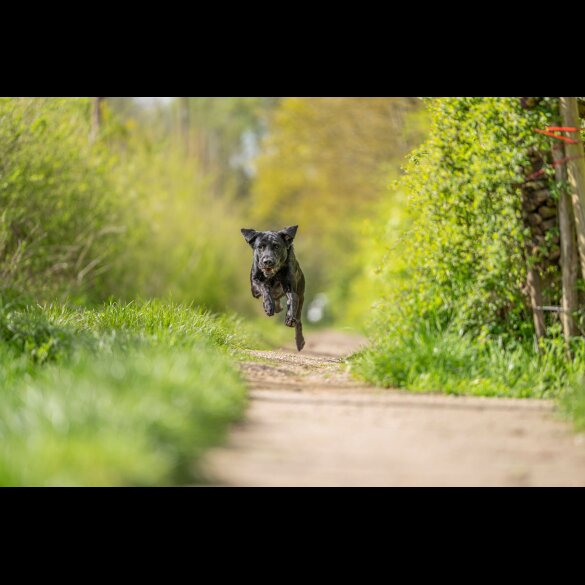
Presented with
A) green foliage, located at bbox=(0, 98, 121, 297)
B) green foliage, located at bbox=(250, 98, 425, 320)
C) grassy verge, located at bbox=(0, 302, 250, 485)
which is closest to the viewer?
grassy verge, located at bbox=(0, 302, 250, 485)

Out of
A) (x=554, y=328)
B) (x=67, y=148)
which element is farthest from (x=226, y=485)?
(x=67, y=148)

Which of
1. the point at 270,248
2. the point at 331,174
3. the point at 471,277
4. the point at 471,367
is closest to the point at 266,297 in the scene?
the point at 270,248

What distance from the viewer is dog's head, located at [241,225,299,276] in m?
8.23

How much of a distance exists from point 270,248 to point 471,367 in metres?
2.68

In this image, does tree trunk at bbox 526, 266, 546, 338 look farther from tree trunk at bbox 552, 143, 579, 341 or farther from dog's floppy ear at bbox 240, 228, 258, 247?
dog's floppy ear at bbox 240, 228, 258, 247

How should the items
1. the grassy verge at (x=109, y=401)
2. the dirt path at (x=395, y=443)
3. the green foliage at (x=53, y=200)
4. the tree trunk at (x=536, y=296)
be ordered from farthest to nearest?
the green foliage at (x=53, y=200) < the tree trunk at (x=536, y=296) < the dirt path at (x=395, y=443) < the grassy verge at (x=109, y=401)

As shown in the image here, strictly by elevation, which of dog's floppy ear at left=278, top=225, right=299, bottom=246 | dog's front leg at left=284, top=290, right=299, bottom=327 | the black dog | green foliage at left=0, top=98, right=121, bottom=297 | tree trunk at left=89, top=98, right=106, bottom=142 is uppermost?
tree trunk at left=89, top=98, right=106, bottom=142

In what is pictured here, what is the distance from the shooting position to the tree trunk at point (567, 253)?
639 cm

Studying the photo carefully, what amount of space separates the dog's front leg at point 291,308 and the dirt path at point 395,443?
2.40 metres

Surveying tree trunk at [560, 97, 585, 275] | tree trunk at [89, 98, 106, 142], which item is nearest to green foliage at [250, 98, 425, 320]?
tree trunk at [89, 98, 106, 142]

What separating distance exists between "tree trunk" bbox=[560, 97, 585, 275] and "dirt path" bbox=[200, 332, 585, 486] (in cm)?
138

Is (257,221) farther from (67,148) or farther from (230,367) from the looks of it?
Answer: (230,367)

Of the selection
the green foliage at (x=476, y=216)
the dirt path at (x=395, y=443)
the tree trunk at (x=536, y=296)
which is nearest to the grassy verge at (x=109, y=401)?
the dirt path at (x=395, y=443)

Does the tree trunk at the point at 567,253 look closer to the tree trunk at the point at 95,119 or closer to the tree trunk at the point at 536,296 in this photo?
the tree trunk at the point at 536,296
